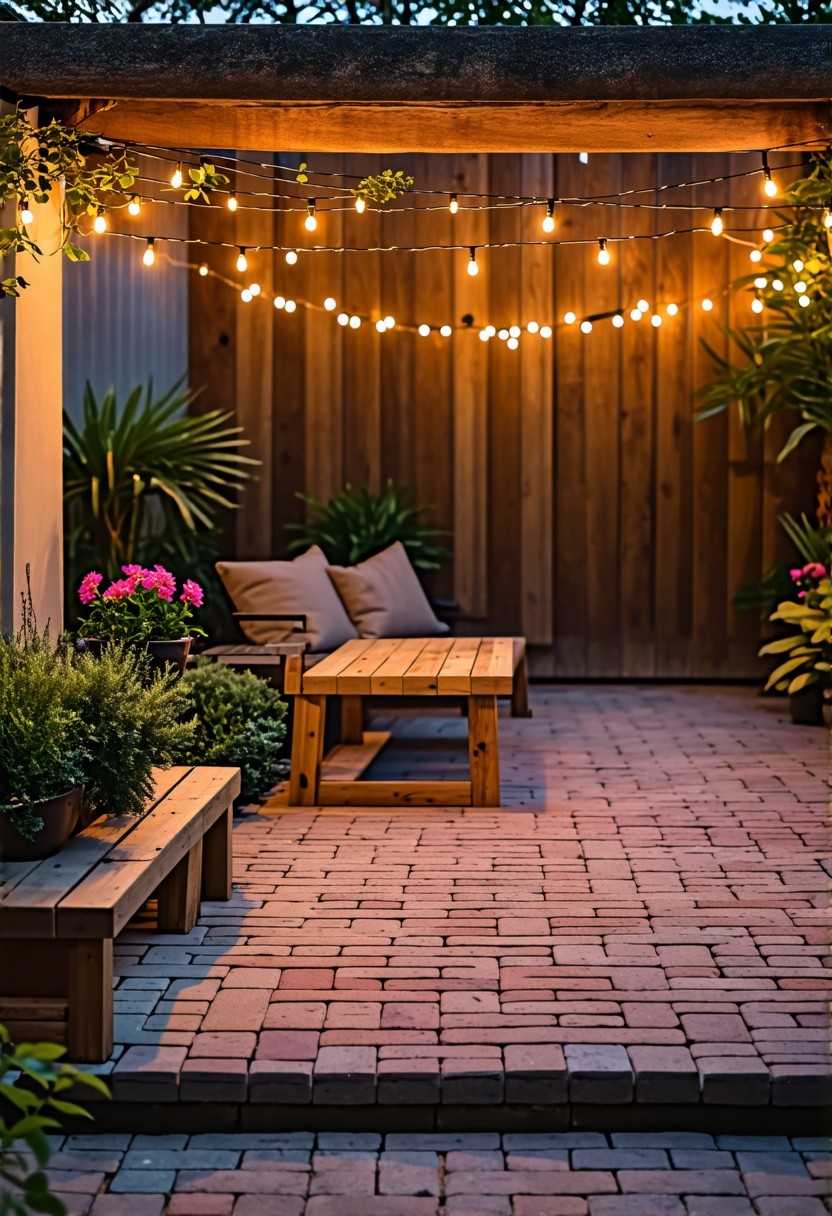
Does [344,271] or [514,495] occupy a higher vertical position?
[344,271]

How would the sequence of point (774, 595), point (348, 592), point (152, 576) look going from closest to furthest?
point (152, 576) → point (348, 592) → point (774, 595)

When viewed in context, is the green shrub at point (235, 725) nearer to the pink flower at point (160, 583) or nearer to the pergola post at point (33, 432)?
the pink flower at point (160, 583)

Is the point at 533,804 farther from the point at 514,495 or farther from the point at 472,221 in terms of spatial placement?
the point at 472,221

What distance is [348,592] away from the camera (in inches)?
289

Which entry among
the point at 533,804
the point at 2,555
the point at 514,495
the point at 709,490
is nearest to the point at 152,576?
the point at 2,555

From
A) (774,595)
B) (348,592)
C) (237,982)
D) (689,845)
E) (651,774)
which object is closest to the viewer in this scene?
(237,982)

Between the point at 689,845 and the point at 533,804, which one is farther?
the point at 533,804

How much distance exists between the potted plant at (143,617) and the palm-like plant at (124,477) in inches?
67.9

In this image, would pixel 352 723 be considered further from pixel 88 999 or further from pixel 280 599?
pixel 88 999

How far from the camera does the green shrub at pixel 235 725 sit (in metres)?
5.13

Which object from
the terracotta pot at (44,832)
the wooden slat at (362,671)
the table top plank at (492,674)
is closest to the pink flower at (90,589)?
the wooden slat at (362,671)

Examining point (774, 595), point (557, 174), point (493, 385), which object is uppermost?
point (557, 174)

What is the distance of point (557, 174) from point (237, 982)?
6.53 meters

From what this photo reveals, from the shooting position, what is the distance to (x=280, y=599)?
673cm
